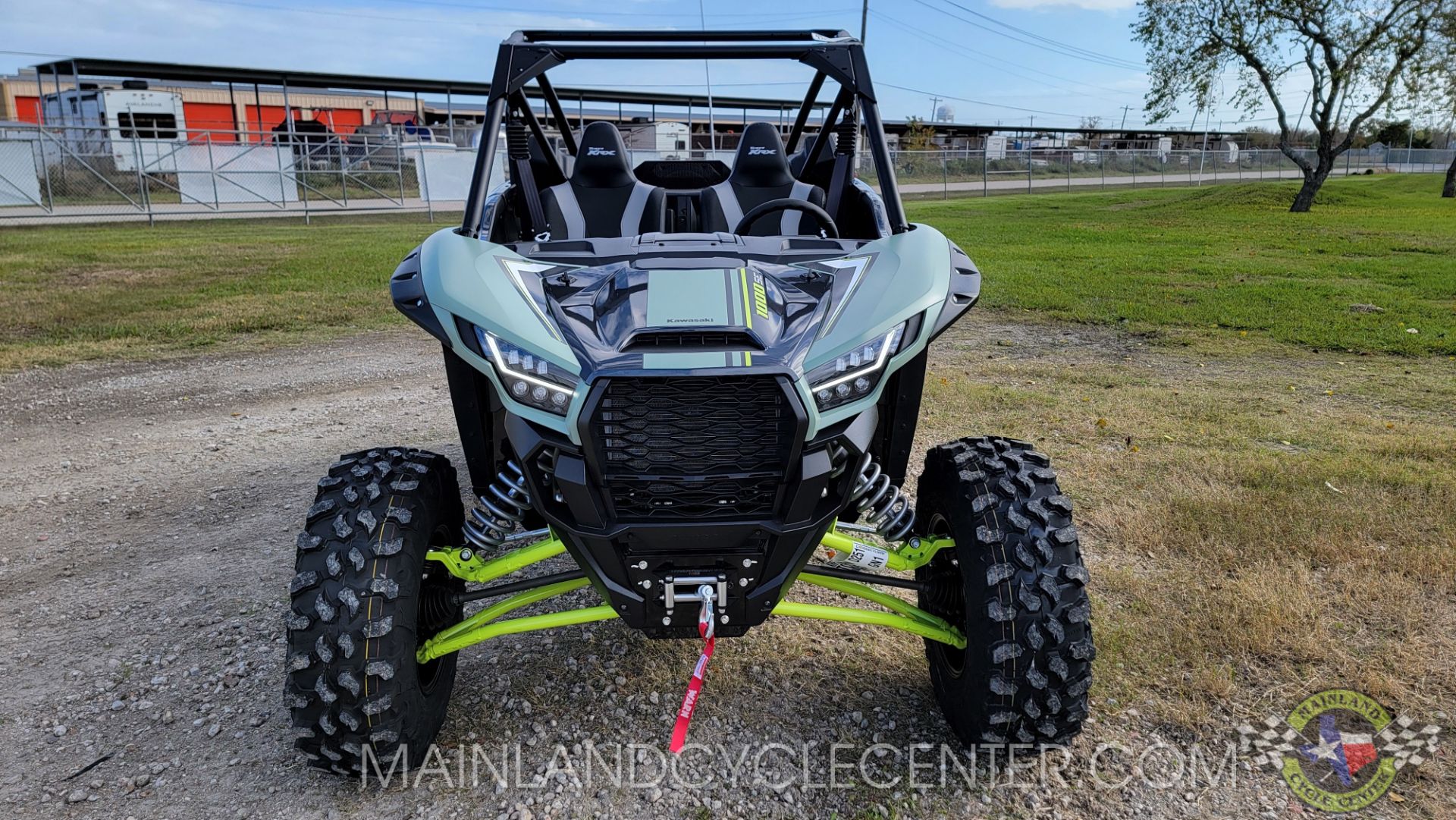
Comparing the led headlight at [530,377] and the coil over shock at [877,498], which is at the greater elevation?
the led headlight at [530,377]

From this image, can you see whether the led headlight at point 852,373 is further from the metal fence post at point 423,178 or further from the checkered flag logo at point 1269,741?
the metal fence post at point 423,178

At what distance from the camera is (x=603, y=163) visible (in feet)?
15.1

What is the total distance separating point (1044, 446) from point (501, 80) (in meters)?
3.67

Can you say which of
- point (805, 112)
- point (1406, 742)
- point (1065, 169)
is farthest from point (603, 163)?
point (1065, 169)

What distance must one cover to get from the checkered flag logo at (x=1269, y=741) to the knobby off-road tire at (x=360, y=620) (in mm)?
2471

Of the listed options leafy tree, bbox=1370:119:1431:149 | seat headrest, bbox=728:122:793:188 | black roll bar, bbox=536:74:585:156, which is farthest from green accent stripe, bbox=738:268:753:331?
leafy tree, bbox=1370:119:1431:149

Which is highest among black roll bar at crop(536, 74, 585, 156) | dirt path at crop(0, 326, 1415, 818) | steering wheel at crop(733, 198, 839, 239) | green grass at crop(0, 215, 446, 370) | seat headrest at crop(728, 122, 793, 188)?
black roll bar at crop(536, 74, 585, 156)

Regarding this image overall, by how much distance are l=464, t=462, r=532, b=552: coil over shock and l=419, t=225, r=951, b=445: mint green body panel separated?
43cm

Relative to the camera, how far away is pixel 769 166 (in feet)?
15.2

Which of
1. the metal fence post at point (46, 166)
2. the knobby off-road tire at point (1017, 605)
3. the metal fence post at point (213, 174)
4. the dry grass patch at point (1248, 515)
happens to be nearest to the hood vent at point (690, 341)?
the knobby off-road tire at point (1017, 605)

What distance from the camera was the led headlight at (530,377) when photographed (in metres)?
2.50

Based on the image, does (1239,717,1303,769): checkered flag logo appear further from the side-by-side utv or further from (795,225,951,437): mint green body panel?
(795,225,951,437): mint green body panel

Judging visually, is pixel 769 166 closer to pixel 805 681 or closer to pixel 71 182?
pixel 805 681

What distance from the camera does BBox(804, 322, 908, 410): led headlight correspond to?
2508 mm
